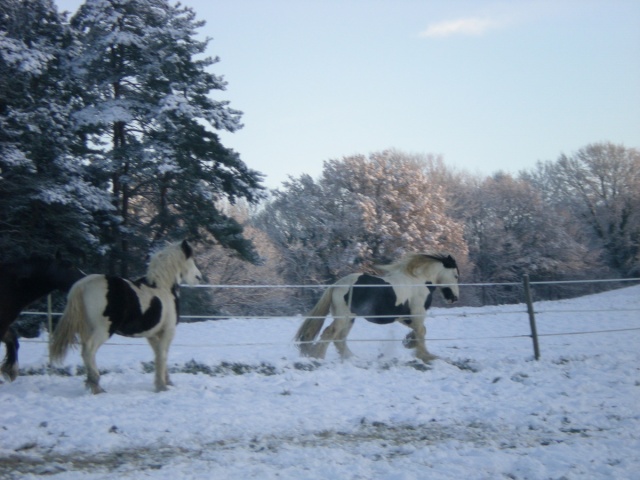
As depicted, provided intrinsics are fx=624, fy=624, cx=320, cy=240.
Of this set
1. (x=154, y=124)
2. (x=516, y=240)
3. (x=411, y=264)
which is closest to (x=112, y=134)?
(x=154, y=124)

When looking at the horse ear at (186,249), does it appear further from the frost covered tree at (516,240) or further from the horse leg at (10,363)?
the frost covered tree at (516,240)

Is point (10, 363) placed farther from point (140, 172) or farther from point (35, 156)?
point (140, 172)

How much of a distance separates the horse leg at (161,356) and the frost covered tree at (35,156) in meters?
7.16

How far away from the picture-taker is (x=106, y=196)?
14.9 meters

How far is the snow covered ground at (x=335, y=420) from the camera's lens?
4105 mm

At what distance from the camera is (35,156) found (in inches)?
539

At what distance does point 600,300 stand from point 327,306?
16.2 metres

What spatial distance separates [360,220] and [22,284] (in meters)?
25.1

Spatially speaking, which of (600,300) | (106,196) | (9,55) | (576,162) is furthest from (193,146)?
(576,162)

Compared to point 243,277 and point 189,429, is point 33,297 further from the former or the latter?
point 243,277

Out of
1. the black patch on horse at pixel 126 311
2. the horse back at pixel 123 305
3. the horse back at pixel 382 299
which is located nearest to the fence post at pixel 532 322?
the horse back at pixel 382 299

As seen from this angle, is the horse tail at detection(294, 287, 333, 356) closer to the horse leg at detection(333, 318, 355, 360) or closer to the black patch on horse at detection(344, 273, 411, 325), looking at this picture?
the horse leg at detection(333, 318, 355, 360)

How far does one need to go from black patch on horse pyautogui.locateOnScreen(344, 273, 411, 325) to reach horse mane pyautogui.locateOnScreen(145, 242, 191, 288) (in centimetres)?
269

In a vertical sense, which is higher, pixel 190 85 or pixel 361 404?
pixel 190 85
